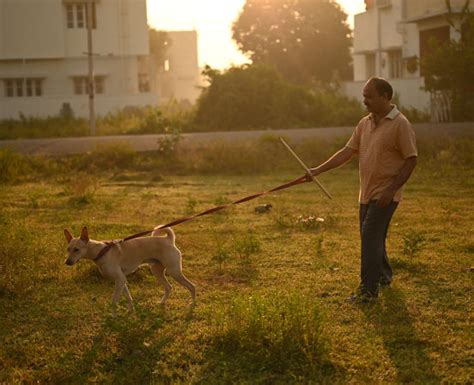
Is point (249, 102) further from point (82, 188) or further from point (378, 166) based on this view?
point (378, 166)

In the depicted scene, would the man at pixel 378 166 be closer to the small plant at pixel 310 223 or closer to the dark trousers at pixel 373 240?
the dark trousers at pixel 373 240

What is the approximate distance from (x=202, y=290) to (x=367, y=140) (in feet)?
7.23

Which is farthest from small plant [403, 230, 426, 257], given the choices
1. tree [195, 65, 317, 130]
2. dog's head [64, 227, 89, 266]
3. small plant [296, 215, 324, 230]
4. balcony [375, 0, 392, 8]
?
balcony [375, 0, 392, 8]

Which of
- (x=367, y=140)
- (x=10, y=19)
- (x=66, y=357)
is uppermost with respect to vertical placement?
(x=10, y=19)

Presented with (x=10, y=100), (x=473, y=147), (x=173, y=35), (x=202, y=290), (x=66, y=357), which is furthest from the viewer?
(x=173, y=35)

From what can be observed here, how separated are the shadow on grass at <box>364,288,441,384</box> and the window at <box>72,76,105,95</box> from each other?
36677mm

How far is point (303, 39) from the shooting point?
176 ft

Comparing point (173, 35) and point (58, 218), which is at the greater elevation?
point (173, 35)

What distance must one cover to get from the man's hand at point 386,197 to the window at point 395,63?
32.3 m

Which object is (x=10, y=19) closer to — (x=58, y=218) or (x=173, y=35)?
(x=58, y=218)

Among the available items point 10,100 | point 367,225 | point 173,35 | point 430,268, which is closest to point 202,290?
point 367,225

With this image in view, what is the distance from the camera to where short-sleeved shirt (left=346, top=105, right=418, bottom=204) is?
7430mm

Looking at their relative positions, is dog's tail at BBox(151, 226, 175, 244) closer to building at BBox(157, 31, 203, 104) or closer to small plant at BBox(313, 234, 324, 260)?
small plant at BBox(313, 234, 324, 260)

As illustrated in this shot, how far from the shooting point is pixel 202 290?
8.49 m
